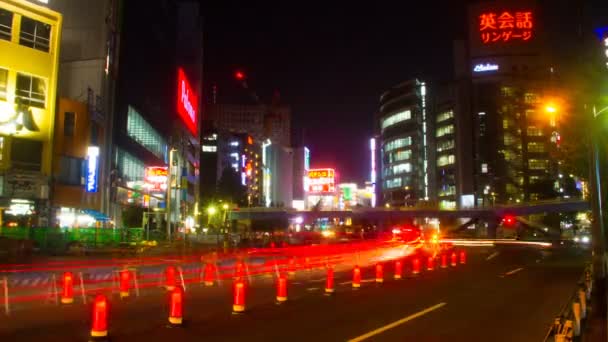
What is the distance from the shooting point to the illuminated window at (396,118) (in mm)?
154500

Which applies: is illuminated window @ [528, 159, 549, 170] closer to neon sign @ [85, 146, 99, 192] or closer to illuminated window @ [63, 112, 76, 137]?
neon sign @ [85, 146, 99, 192]

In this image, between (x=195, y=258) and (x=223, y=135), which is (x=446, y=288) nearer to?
(x=195, y=258)

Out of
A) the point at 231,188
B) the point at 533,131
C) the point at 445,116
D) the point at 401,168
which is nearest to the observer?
the point at 231,188

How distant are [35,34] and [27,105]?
18.9ft

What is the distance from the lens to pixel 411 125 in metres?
152

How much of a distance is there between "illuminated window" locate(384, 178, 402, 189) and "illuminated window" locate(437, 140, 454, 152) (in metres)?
15.4

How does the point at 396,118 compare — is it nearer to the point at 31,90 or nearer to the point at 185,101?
the point at 185,101

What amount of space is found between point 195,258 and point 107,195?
2167 centimetres

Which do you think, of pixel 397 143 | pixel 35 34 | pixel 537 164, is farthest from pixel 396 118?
pixel 35 34

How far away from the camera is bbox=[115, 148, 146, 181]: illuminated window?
54938 mm

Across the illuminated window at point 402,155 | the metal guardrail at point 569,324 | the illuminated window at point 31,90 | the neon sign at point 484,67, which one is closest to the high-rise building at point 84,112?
the illuminated window at point 31,90

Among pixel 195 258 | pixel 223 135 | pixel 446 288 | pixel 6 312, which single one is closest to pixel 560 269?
pixel 446 288

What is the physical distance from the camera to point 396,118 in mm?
159500

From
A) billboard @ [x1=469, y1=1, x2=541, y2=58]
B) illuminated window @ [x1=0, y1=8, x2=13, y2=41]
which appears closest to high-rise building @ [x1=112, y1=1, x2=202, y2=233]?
illuminated window @ [x1=0, y1=8, x2=13, y2=41]
